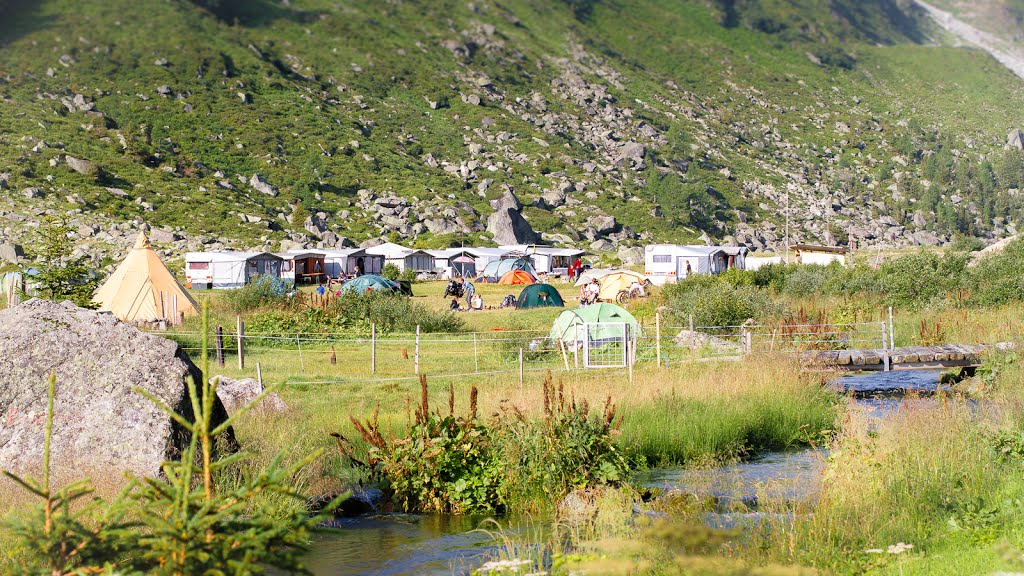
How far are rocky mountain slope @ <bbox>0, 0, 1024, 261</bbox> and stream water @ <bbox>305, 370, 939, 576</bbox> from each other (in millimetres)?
57677

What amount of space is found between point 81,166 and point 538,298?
59.2m

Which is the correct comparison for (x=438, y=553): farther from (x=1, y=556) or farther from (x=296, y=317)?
(x=296, y=317)

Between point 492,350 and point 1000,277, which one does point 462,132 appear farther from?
point 492,350

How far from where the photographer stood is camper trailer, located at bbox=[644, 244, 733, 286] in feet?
192

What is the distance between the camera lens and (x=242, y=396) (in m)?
13.7

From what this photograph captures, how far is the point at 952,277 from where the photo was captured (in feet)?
93.3

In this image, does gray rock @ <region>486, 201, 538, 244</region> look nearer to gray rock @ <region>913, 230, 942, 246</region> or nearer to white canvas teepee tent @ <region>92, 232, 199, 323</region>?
gray rock @ <region>913, 230, 942, 246</region>

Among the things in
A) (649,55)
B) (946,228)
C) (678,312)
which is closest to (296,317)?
(678,312)

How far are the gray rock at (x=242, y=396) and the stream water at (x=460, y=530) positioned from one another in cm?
335

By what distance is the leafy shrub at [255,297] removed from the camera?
30734 millimetres

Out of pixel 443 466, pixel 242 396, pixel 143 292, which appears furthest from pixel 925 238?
pixel 443 466

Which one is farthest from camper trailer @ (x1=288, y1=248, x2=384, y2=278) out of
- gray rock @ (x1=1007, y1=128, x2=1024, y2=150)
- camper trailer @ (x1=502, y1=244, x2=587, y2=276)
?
gray rock @ (x1=1007, y1=128, x2=1024, y2=150)

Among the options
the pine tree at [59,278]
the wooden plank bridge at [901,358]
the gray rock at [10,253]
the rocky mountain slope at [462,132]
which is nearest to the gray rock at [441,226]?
the rocky mountain slope at [462,132]

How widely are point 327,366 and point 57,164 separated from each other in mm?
74149
